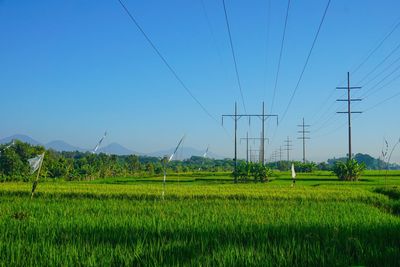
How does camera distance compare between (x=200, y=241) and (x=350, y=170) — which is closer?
(x=200, y=241)

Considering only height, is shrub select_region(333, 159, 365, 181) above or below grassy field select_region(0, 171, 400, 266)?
above

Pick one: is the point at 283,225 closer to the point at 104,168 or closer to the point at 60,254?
the point at 60,254

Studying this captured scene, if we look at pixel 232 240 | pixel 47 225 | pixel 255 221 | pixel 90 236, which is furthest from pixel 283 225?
pixel 47 225

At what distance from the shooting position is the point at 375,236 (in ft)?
25.6

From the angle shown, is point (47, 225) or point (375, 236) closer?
point (375, 236)

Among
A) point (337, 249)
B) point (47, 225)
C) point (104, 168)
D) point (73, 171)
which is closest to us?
point (337, 249)

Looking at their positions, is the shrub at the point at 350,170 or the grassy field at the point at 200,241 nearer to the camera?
the grassy field at the point at 200,241

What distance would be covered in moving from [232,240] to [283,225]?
6.75 ft

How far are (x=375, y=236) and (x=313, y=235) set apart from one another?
120cm

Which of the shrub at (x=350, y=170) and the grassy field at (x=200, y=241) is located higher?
the shrub at (x=350, y=170)

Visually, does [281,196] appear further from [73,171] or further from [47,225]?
[73,171]

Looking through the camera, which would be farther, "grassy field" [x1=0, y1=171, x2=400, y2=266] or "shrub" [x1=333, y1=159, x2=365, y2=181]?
"shrub" [x1=333, y1=159, x2=365, y2=181]

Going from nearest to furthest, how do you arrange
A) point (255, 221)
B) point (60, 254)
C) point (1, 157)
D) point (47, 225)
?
point (60, 254), point (47, 225), point (255, 221), point (1, 157)

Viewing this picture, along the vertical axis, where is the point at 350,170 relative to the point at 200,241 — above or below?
above
